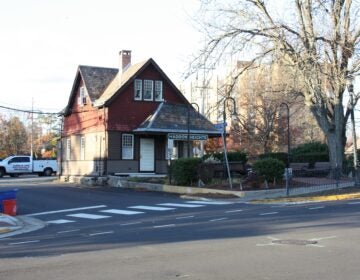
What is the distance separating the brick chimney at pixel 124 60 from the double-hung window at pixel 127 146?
21.8 ft

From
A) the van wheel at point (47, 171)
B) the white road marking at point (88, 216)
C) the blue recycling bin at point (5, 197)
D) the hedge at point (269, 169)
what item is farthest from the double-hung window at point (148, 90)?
the van wheel at point (47, 171)

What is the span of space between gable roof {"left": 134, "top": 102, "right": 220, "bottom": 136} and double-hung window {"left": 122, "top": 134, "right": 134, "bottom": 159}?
1131 millimetres

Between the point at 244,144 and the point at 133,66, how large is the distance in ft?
76.5

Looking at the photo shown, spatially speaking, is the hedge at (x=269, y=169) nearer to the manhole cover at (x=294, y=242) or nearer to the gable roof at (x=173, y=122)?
the gable roof at (x=173, y=122)

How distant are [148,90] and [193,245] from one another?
30.0 meters

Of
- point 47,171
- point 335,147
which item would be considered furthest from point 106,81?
point 335,147

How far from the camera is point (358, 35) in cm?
3025

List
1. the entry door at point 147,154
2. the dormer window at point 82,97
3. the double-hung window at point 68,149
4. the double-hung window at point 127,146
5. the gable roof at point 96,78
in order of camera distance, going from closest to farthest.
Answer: the double-hung window at point 127,146 < the entry door at point 147,154 < the gable roof at point 96,78 < the dormer window at point 82,97 < the double-hung window at point 68,149

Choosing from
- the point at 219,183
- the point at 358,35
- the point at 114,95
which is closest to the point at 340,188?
the point at 219,183

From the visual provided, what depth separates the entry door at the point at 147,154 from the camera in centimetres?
3959

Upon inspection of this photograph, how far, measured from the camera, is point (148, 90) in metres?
40.5

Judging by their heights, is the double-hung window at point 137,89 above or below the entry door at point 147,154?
above

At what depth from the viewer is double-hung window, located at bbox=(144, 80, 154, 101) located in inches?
1588

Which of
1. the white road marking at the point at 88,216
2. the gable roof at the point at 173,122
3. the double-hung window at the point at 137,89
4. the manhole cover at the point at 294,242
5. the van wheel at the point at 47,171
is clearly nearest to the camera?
the manhole cover at the point at 294,242
